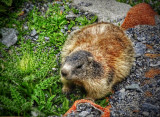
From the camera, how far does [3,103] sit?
3.24 metres

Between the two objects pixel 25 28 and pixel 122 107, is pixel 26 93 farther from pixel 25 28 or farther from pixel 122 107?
pixel 25 28

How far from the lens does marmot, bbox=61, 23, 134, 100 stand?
3692 millimetres

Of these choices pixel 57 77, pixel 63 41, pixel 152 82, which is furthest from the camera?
pixel 63 41

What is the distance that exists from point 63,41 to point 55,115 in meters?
2.65

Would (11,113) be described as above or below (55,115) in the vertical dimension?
above

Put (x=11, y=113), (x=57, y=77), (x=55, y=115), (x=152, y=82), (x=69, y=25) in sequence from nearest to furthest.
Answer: (x=11, y=113)
(x=55, y=115)
(x=152, y=82)
(x=57, y=77)
(x=69, y=25)

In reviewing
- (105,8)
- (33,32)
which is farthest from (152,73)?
(33,32)

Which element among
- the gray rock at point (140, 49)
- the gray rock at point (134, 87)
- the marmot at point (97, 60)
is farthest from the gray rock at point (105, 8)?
the gray rock at point (134, 87)

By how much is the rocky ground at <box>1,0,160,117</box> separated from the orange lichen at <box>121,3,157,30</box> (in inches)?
9.2

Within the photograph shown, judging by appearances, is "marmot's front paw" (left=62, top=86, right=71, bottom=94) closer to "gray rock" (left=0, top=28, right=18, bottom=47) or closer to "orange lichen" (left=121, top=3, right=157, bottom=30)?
"gray rock" (left=0, top=28, right=18, bottom=47)

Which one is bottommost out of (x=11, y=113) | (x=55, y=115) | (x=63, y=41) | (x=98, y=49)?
(x=55, y=115)

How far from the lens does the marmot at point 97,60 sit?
3692 millimetres

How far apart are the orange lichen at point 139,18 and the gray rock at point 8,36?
371 cm

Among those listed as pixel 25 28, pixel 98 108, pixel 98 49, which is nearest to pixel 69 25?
pixel 25 28
